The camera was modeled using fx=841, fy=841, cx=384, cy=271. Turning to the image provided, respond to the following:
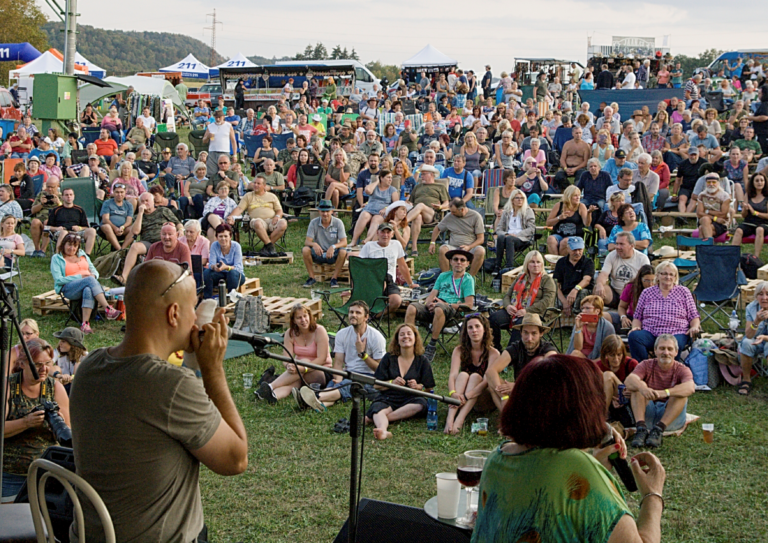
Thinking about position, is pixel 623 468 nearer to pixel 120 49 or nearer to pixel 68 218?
pixel 68 218

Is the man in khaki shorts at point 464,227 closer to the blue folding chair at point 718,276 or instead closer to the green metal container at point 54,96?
the blue folding chair at point 718,276

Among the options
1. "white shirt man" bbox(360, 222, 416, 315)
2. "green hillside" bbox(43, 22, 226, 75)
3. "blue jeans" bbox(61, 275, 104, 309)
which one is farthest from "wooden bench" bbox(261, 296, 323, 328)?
"green hillside" bbox(43, 22, 226, 75)

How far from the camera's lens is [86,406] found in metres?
2.24

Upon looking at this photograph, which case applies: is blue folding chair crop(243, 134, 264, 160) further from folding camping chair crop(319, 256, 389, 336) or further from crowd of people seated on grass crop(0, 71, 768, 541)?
folding camping chair crop(319, 256, 389, 336)

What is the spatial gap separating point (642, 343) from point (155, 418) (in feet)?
19.1

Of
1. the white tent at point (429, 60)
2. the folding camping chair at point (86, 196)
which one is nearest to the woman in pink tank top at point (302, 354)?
the folding camping chair at point (86, 196)

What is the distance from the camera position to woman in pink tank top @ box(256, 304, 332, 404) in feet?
23.3

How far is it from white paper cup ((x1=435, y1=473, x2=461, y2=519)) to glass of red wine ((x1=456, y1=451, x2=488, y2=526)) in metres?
0.05

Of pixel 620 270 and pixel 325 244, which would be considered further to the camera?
pixel 325 244

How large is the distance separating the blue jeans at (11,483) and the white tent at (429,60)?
2655 centimetres

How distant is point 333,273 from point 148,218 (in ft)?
9.29

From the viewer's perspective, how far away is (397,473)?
561 cm

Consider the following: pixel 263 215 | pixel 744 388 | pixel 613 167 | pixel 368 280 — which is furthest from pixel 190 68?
pixel 744 388

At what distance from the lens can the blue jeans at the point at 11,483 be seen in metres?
4.39
